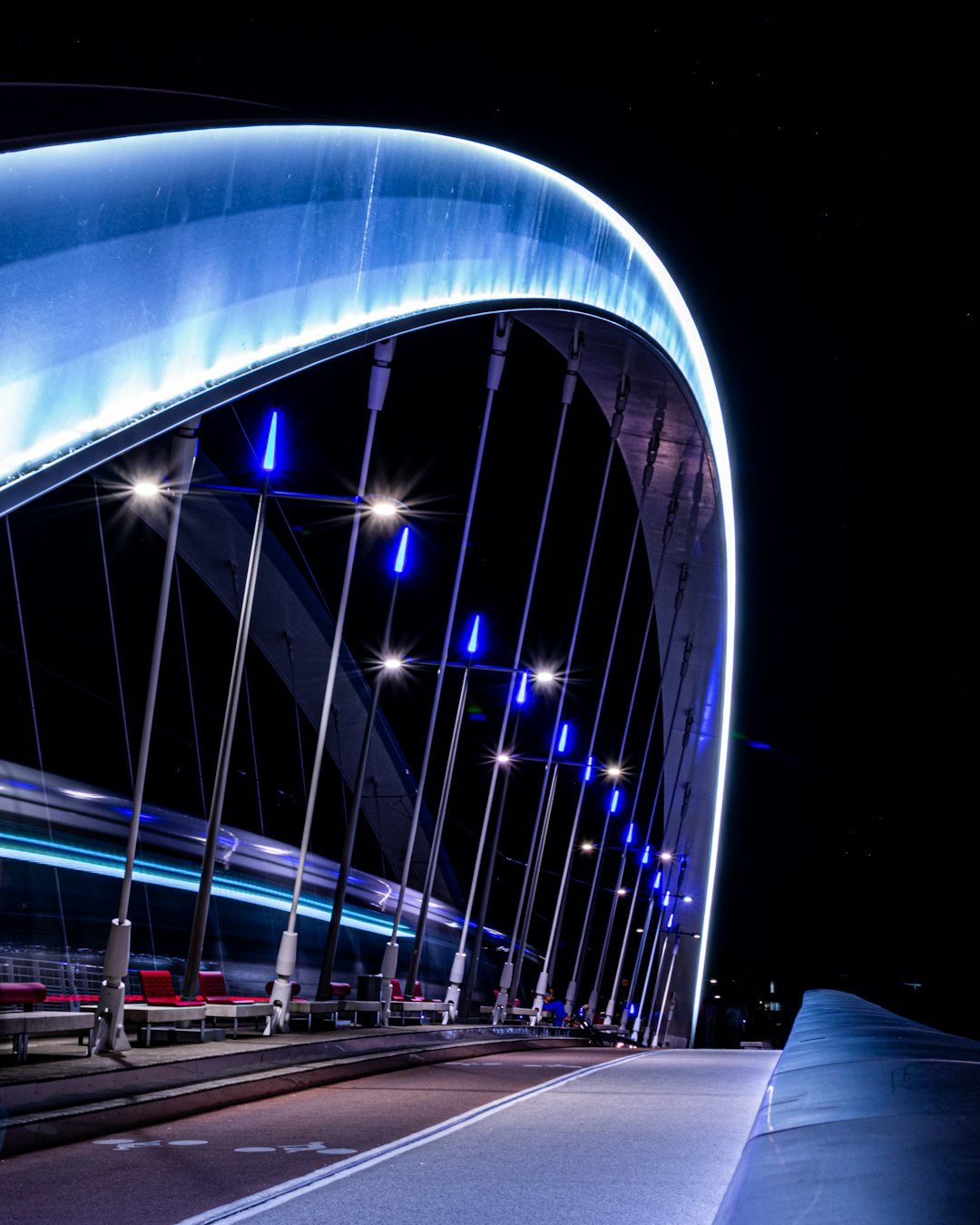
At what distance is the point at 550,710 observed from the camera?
72625 millimetres

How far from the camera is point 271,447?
53.8ft

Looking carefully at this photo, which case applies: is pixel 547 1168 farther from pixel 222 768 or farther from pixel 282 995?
pixel 282 995

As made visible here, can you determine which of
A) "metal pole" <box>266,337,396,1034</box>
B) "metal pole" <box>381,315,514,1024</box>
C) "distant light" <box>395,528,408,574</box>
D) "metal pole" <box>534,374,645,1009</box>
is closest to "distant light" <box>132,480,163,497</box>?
"metal pole" <box>381,315,514,1024</box>

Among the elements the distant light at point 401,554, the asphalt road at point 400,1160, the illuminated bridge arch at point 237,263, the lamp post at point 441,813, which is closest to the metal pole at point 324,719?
the illuminated bridge arch at point 237,263

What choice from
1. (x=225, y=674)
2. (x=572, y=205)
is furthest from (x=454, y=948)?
(x=572, y=205)

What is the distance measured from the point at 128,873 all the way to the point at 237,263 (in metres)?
5.73

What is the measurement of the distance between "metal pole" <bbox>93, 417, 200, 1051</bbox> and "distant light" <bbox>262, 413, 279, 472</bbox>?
3.78 ft

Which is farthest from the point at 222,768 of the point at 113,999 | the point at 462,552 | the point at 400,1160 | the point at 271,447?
the point at 400,1160

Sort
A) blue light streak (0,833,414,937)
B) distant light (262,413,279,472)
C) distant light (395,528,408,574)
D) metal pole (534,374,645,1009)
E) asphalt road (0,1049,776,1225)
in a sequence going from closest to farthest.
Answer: asphalt road (0,1049,776,1225) < distant light (262,413,279,472) < blue light streak (0,833,414,937) < distant light (395,528,408,574) < metal pole (534,374,645,1009)

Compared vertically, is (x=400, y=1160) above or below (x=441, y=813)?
below

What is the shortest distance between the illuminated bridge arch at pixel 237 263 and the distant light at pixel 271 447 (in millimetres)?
1000

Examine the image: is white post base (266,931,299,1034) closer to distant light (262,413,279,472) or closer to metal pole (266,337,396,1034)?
metal pole (266,337,396,1034)

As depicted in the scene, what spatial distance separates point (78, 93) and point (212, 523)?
1950cm

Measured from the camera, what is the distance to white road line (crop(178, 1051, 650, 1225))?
6.11 m
